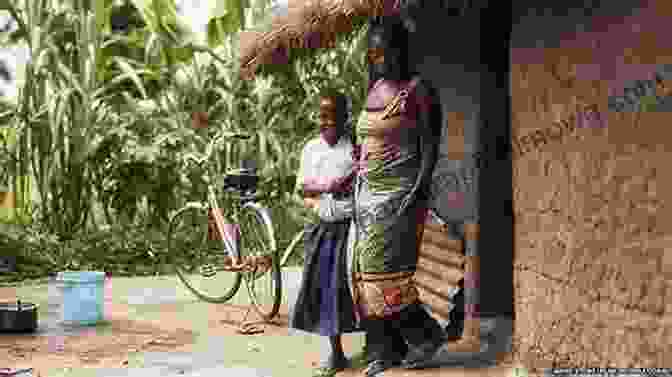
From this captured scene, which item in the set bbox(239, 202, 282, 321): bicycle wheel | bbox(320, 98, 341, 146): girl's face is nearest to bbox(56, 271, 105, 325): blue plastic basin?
bbox(239, 202, 282, 321): bicycle wheel

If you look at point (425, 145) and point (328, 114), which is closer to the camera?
point (425, 145)

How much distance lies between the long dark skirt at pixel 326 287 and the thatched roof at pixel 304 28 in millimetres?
1087

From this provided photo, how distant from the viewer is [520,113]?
4.11 m

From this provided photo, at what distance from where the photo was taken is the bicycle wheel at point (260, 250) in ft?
18.4

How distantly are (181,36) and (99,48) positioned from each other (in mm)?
1535

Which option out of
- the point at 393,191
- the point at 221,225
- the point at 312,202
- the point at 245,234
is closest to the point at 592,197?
the point at 393,191

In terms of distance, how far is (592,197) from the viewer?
3.40 m

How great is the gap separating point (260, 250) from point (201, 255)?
316 cm

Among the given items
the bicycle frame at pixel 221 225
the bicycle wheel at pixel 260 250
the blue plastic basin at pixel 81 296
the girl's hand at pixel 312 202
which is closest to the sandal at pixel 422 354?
the girl's hand at pixel 312 202

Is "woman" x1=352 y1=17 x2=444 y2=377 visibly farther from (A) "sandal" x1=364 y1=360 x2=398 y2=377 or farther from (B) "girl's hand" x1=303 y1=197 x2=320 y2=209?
(B) "girl's hand" x1=303 y1=197 x2=320 y2=209

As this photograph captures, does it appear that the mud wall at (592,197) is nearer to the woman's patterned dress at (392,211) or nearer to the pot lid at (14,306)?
the woman's patterned dress at (392,211)

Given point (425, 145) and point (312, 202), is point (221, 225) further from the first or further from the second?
point (425, 145)

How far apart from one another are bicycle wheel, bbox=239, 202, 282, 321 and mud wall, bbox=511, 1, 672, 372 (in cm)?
206

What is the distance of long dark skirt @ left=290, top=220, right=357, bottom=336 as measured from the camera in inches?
169
